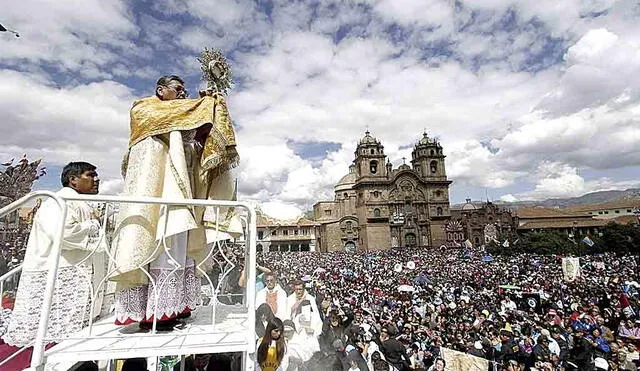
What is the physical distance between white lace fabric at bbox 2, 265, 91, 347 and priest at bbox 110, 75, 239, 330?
297 millimetres

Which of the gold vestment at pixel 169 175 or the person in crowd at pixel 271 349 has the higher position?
the gold vestment at pixel 169 175

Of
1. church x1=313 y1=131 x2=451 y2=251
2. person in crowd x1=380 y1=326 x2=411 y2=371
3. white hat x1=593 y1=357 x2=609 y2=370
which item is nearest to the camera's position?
white hat x1=593 y1=357 x2=609 y2=370

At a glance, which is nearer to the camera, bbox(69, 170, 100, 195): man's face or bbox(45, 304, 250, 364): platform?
bbox(45, 304, 250, 364): platform

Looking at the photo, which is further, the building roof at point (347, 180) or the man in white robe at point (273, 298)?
the building roof at point (347, 180)

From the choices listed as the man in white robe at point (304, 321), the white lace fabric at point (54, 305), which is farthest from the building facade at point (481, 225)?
the white lace fabric at point (54, 305)

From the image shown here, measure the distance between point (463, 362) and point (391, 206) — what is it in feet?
191

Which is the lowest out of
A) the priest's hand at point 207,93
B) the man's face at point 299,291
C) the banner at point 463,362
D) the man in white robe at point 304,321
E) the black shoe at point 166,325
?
the banner at point 463,362

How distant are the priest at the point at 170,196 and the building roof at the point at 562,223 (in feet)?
246

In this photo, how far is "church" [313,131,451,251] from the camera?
2467 inches

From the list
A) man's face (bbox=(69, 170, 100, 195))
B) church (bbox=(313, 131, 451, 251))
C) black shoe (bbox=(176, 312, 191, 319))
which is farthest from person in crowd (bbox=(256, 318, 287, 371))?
church (bbox=(313, 131, 451, 251))

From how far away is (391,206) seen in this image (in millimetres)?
64062

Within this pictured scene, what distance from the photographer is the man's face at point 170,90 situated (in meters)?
3.10

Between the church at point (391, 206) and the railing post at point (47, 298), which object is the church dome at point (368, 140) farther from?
the railing post at point (47, 298)

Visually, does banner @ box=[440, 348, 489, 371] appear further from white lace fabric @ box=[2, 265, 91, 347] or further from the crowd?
white lace fabric @ box=[2, 265, 91, 347]
